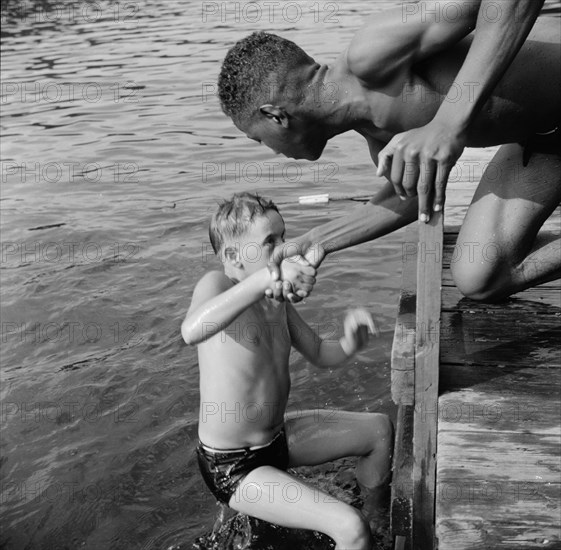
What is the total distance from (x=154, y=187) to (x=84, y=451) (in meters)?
5.45

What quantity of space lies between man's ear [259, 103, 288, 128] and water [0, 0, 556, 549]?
185 centimetres

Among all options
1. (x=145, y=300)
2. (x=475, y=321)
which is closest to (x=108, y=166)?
(x=145, y=300)

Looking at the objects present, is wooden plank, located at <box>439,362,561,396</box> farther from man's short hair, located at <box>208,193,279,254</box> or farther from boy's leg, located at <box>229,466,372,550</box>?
man's short hair, located at <box>208,193,279,254</box>

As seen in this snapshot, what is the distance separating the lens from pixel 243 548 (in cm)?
396

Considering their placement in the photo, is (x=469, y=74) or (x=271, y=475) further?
(x=271, y=475)

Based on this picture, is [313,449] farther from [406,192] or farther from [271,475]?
[406,192]

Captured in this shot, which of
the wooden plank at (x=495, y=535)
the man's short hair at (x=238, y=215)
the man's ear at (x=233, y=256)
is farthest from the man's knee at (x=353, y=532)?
the man's short hair at (x=238, y=215)

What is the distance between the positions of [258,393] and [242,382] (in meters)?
0.09

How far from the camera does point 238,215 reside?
3.64 metres

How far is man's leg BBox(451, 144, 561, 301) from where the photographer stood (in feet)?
13.5

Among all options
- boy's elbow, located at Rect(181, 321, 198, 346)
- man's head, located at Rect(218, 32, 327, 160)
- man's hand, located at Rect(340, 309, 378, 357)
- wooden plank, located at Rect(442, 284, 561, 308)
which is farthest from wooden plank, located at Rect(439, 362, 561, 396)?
man's head, located at Rect(218, 32, 327, 160)

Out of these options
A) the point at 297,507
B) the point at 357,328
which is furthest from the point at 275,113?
the point at 297,507

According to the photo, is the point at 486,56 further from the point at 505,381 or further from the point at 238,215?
the point at 505,381

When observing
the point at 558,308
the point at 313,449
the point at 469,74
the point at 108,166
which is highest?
the point at 469,74
